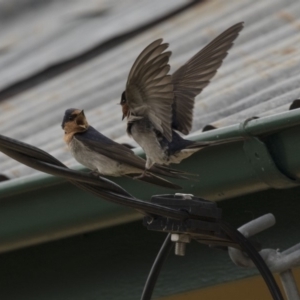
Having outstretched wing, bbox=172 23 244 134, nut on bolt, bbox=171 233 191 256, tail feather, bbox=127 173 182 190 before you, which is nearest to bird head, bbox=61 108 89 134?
→ outstretched wing, bbox=172 23 244 134

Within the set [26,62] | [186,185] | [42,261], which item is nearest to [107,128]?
[42,261]

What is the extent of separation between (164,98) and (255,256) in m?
0.66

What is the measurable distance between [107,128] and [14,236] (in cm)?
75

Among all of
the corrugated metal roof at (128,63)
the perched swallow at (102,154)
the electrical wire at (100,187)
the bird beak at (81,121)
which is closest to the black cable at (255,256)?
the electrical wire at (100,187)

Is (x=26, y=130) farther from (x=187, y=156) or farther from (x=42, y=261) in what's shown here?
(x=187, y=156)

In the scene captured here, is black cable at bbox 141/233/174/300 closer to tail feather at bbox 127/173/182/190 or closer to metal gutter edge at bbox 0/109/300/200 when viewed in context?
tail feather at bbox 127/173/182/190

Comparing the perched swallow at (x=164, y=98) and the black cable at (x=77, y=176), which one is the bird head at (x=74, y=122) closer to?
the perched swallow at (x=164, y=98)

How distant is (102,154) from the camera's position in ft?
10.1

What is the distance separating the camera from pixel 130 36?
17.7ft

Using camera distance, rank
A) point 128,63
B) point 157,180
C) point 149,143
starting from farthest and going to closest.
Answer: point 128,63, point 149,143, point 157,180

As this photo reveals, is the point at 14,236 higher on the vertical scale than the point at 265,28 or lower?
lower

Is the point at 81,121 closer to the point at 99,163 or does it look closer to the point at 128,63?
the point at 99,163

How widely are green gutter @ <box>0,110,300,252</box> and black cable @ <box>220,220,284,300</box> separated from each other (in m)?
0.41

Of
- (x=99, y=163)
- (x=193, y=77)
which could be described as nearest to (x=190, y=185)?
(x=99, y=163)
